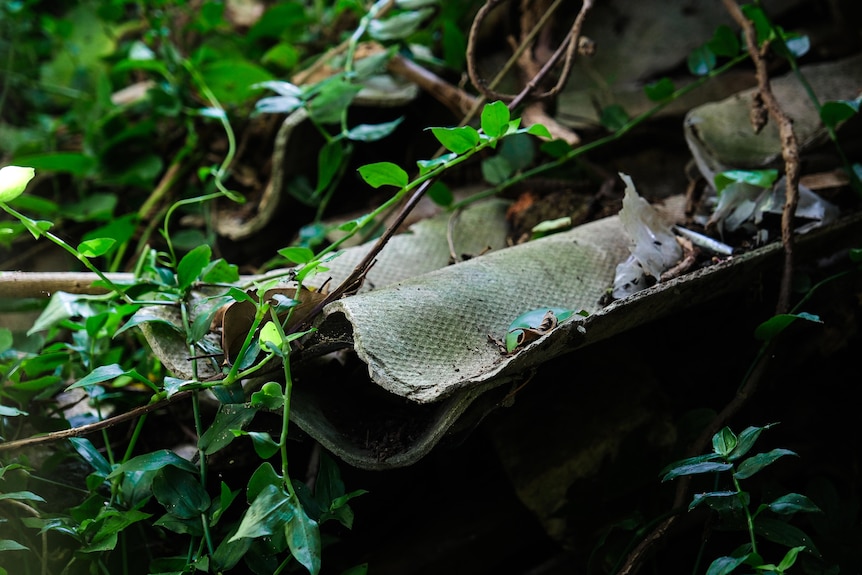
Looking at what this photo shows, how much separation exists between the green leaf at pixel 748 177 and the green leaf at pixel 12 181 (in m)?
0.92

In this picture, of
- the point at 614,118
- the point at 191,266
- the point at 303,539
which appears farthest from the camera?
the point at 614,118

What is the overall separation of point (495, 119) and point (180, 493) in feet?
1.89

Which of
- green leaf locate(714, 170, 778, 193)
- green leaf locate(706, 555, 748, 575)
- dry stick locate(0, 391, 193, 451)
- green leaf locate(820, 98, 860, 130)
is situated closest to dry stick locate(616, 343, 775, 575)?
green leaf locate(706, 555, 748, 575)

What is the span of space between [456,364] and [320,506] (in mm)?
227

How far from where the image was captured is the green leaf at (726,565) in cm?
75

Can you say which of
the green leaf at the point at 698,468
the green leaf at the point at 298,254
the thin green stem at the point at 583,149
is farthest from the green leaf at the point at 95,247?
the green leaf at the point at 698,468

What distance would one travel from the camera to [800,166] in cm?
103

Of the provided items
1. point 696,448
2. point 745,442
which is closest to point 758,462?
point 745,442

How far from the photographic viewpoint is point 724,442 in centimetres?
81

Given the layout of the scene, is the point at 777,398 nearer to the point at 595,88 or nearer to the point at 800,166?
the point at 800,166

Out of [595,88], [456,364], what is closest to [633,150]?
[595,88]

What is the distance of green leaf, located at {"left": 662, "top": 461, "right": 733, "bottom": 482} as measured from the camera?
0.78m

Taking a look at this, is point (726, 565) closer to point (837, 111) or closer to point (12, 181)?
point (837, 111)

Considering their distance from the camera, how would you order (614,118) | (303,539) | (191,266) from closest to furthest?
(303,539) < (191,266) < (614,118)
